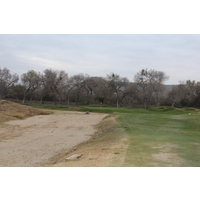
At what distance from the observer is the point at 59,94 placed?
61531 mm

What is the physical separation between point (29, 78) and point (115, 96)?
2619 cm

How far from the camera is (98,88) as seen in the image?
64750 millimetres

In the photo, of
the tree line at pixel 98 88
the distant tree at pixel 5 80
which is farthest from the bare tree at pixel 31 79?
the distant tree at pixel 5 80

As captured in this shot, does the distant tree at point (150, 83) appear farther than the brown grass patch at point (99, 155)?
Yes

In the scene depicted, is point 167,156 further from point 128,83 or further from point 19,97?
point 19,97

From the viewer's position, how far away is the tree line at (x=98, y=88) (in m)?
58.2

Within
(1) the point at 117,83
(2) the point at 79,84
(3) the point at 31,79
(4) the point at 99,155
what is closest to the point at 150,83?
(1) the point at 117,83

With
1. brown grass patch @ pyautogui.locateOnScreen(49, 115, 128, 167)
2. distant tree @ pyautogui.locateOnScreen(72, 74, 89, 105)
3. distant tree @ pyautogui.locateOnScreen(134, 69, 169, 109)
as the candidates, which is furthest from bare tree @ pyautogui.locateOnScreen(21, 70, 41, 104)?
brown grass patch @ pyautogui.locateOnScreen(49, 115, 128, 167)

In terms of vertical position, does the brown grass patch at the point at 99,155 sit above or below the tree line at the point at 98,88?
below

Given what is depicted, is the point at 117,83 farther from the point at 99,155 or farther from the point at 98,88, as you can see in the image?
the point at 99,155

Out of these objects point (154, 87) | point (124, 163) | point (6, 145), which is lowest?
point (6, 145)

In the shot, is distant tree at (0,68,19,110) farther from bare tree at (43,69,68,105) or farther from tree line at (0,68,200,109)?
bare tree at (43,69,68,105)

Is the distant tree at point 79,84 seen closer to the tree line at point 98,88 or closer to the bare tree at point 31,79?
the tree line at point 98,88

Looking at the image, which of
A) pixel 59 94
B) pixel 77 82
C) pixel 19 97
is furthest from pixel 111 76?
pixel 19 97
